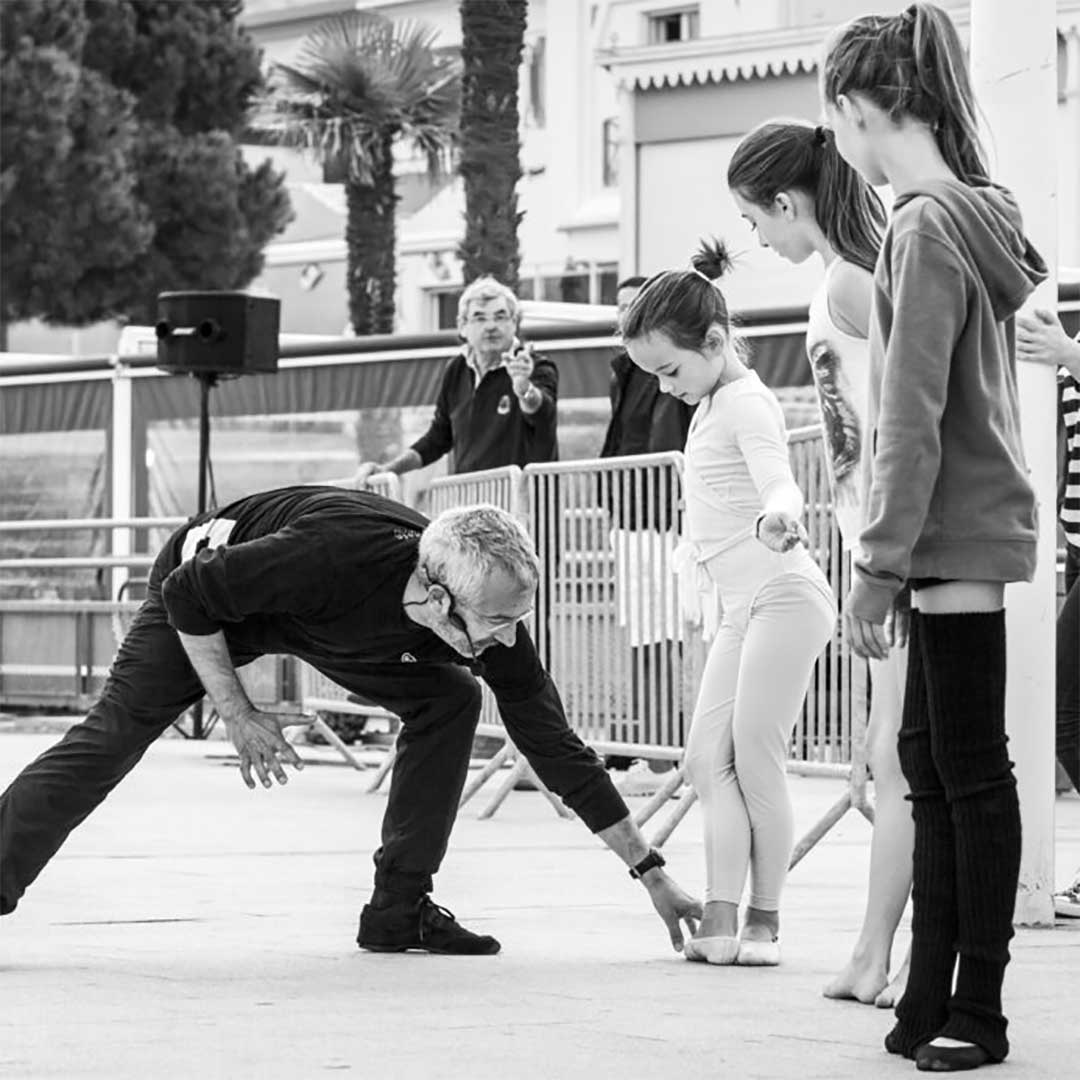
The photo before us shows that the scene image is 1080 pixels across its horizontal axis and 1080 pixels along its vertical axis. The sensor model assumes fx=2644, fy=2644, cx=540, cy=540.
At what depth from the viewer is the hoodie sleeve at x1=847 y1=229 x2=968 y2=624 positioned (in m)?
4.23

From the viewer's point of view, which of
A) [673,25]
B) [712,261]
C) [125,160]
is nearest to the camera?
[712,261]

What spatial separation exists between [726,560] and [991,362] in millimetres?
1665

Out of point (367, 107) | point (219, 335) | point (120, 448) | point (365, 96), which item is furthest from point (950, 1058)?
point (365, 96)

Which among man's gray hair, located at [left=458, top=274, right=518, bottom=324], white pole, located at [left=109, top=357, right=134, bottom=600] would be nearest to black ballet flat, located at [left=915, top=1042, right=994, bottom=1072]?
man's gray hair, located at [left=458, top=274, right=518, bottom=324]

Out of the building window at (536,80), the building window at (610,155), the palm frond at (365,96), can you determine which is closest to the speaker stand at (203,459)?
the palm frond at (365,96)

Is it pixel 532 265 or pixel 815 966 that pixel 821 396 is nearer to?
pixel 815 966

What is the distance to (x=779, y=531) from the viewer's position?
17.7 feet

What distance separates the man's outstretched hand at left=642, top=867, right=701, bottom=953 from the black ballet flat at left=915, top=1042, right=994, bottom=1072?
155 centimetres

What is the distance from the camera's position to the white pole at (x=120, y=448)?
53.3ft

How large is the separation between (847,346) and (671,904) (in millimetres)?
1410

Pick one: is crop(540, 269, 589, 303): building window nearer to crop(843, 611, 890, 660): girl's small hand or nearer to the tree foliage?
the tree foliage

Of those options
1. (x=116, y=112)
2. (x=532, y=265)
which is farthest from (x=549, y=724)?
(x=532, y=265)

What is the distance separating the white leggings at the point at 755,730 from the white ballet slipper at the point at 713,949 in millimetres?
98

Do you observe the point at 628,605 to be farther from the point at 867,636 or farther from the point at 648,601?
the point at 867,636
